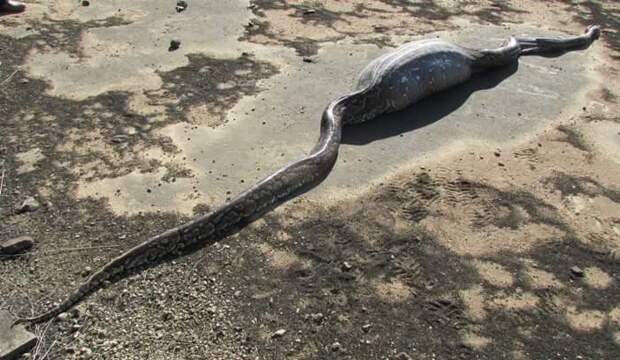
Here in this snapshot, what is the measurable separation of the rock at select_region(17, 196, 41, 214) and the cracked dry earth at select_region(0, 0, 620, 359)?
0.08m

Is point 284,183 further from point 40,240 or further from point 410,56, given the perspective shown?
point 410,56

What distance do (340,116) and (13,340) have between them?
16.2 ft

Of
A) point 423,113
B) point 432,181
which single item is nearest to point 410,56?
point 423,113

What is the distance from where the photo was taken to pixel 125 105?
8555mm

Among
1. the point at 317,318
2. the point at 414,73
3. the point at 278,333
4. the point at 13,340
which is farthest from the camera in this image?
the point at 414,73

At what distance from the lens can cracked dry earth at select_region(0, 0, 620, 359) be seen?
5160 millimetres

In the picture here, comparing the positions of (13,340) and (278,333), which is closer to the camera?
(13,340)

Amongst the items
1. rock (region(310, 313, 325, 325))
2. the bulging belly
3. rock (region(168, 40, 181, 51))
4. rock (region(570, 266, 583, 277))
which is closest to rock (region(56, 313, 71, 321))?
rock (region(310, 313, 325, 325))

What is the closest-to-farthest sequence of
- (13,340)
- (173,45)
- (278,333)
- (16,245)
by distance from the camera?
(13,340) < (278,333) < (16,245) < (173,45)

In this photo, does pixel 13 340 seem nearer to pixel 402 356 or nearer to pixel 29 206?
pixel 29 206

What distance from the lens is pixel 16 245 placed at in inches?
230

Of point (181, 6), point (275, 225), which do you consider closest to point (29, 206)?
point (275, 225)

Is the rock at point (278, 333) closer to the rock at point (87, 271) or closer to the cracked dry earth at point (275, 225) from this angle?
the cracked dry earth at point (275, 225)

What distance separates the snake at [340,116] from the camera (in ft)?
18.7
